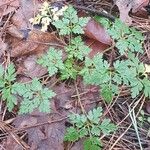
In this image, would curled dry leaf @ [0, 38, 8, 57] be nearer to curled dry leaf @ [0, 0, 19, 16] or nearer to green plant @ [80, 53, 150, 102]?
curled dry leaf @ [0, 0, 19, 16]

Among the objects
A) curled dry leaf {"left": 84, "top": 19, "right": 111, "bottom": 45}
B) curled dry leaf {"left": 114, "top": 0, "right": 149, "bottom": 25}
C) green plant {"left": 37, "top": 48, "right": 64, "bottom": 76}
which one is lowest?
green plant {"left": 37, "top": 48, "right": 64, "bottom": 76}

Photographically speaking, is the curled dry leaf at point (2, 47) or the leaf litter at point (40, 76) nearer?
the leaf litter at point (40, 76)

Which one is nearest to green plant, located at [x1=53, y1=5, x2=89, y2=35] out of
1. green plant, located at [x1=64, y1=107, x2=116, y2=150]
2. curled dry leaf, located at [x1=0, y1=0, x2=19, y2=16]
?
curled dry leaf, located at [x1=0, y1=0, x2=19, y2=16]

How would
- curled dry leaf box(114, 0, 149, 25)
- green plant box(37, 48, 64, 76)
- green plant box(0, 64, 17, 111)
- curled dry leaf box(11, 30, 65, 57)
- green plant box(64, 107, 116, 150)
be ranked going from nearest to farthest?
green plant box(64, 107, 116, 150) → green plant box(0, 64, 17, 111) → green plant box(37, 48, 64, 76) → curled dry leaf box(11, 30, 65, 57) → curled dry leaf box(114, 0, 149, 25)

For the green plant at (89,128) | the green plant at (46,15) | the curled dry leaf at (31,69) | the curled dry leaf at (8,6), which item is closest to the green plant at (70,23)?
the green plant at (46,15)

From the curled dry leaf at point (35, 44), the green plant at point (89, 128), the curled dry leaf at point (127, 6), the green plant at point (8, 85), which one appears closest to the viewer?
the green plant at point (89, 128)

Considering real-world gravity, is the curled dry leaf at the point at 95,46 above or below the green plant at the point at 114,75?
above

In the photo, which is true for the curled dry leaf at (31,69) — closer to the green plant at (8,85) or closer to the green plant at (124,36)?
the green plant at (8,85)

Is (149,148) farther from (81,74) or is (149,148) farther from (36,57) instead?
(36,57)
